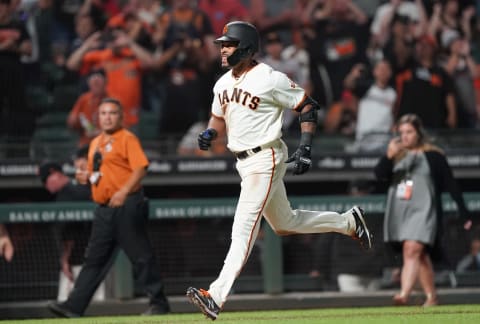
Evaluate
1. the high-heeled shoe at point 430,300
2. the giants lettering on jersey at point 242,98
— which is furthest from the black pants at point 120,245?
the high-heeled shoe at point 430,300

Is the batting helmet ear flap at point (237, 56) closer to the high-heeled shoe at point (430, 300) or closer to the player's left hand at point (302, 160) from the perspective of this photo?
the player's left hand at point (302, 160)

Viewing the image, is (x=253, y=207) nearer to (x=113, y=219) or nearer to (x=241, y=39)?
(x=241, y=39)

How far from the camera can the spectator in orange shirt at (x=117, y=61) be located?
11.9 metres

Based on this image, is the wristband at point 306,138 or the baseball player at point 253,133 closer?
the baseball player at point 253,133

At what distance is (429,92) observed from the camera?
1223 centimetres

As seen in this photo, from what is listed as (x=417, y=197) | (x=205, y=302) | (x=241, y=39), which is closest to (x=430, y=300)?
(x=417, y=197)

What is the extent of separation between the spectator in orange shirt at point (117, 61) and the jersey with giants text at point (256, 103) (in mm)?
5314

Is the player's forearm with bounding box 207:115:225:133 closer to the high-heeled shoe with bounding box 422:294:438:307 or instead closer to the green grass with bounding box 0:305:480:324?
the green grass with bounding box 0:305:480:324

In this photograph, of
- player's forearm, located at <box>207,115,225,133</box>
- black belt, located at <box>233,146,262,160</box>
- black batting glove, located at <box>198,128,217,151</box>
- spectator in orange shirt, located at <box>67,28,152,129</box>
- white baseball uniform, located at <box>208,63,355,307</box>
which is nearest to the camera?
white baseball uniform, located at <box>208,63,355,307</box>

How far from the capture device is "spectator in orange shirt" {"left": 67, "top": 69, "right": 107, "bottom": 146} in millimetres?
11695

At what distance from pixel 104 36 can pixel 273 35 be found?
2036 millimetres

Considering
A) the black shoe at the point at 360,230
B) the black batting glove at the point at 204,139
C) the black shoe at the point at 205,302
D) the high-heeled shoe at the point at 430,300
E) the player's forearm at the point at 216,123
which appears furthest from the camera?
the high-heeled shoe at the point at 430,300

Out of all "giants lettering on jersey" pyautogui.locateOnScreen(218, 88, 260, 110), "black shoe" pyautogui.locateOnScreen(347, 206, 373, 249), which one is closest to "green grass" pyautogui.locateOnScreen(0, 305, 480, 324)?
"black shoe" pyautogui.locateOnScreen(347, 206, 373, 249)

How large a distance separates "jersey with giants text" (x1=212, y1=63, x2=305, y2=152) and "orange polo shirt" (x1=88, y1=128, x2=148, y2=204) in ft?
5.28
